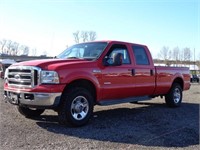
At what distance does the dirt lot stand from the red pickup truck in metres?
0.42

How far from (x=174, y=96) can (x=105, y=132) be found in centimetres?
501

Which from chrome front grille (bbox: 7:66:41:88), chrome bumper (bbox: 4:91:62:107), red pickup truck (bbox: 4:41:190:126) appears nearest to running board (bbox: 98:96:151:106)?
red pickup truck (bbox: 4:41:190:126)

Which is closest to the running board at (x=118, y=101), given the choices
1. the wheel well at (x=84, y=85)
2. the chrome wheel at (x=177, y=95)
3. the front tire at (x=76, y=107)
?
the wheel well at (x=84, y=85)

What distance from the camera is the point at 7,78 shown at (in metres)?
7.05

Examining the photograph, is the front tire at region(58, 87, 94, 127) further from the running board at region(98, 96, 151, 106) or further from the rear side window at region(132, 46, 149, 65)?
the rear side window at region(132, 46, 149, 65)

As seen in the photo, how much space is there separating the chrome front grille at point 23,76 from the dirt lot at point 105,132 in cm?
92

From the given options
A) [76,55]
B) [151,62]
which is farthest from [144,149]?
[151,62]

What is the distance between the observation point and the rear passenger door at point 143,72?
8414mm

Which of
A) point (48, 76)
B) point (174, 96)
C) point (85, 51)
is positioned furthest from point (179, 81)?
point (48, 76)

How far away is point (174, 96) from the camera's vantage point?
34.1 feet

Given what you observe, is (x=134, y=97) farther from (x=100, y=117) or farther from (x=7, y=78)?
(x=7, y=78)

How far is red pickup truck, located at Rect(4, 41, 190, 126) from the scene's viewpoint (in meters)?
6.20

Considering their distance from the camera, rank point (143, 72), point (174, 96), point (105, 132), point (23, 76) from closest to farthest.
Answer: point (105, 132) < point (23, 76) < point (143, 72) < point (174, 96)

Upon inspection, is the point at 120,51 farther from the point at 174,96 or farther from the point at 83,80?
the point at 174,96
